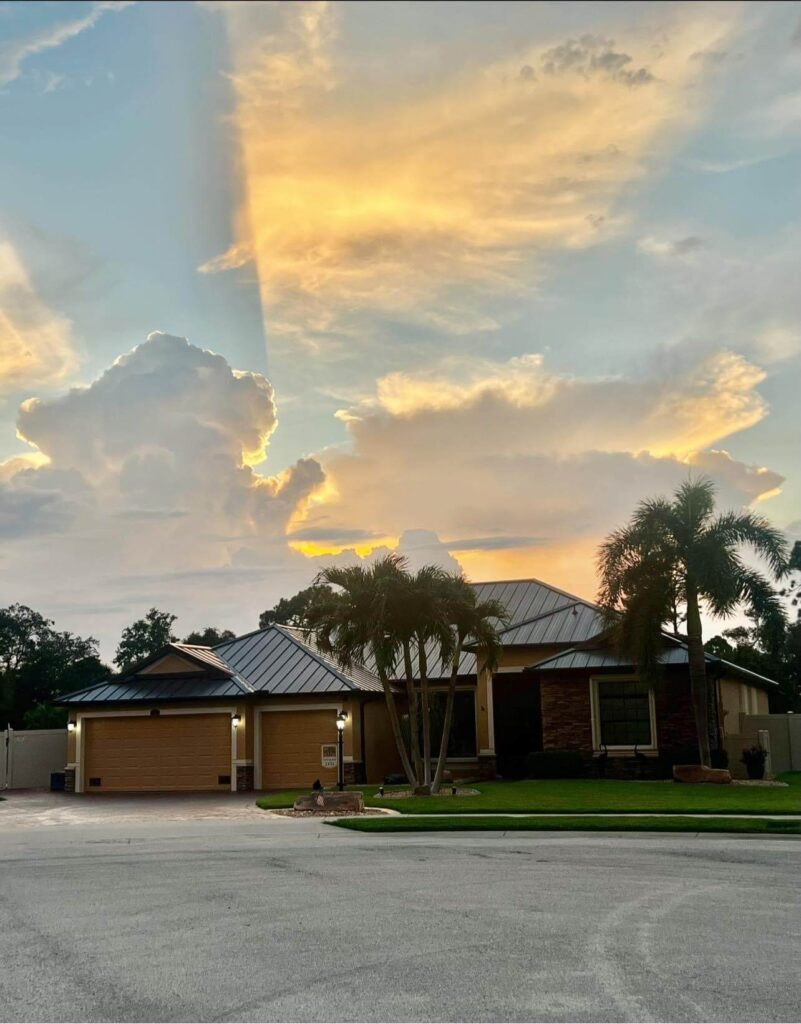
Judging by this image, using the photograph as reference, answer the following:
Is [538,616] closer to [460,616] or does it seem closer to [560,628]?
[560,628]

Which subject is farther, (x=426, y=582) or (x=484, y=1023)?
(x=426, y=582)

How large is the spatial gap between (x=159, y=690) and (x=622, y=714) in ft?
48.3

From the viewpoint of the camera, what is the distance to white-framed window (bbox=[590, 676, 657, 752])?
31484 millimetres

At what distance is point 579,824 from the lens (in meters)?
18.1

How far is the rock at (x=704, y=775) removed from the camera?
93.4 feet

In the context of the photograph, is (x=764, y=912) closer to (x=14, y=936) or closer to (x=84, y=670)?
(x=14, y=936)

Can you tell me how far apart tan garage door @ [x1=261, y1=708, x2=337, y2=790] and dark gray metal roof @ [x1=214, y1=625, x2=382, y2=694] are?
34.1 inches

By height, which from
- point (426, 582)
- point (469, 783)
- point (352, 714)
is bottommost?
point (469, 783)

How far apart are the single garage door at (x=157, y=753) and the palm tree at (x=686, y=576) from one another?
13.0 metres

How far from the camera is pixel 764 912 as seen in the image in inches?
406

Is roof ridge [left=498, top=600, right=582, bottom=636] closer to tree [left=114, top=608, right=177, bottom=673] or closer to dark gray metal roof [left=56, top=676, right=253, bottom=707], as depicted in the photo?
dark gray metal roof [left=56, top=676, right=253, bottom=707]

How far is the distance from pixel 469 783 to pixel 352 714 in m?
4.16

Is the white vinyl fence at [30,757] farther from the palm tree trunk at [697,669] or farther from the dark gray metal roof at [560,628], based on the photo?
the palm tree trunk at [697,669]

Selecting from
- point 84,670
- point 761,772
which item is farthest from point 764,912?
point 84,670
